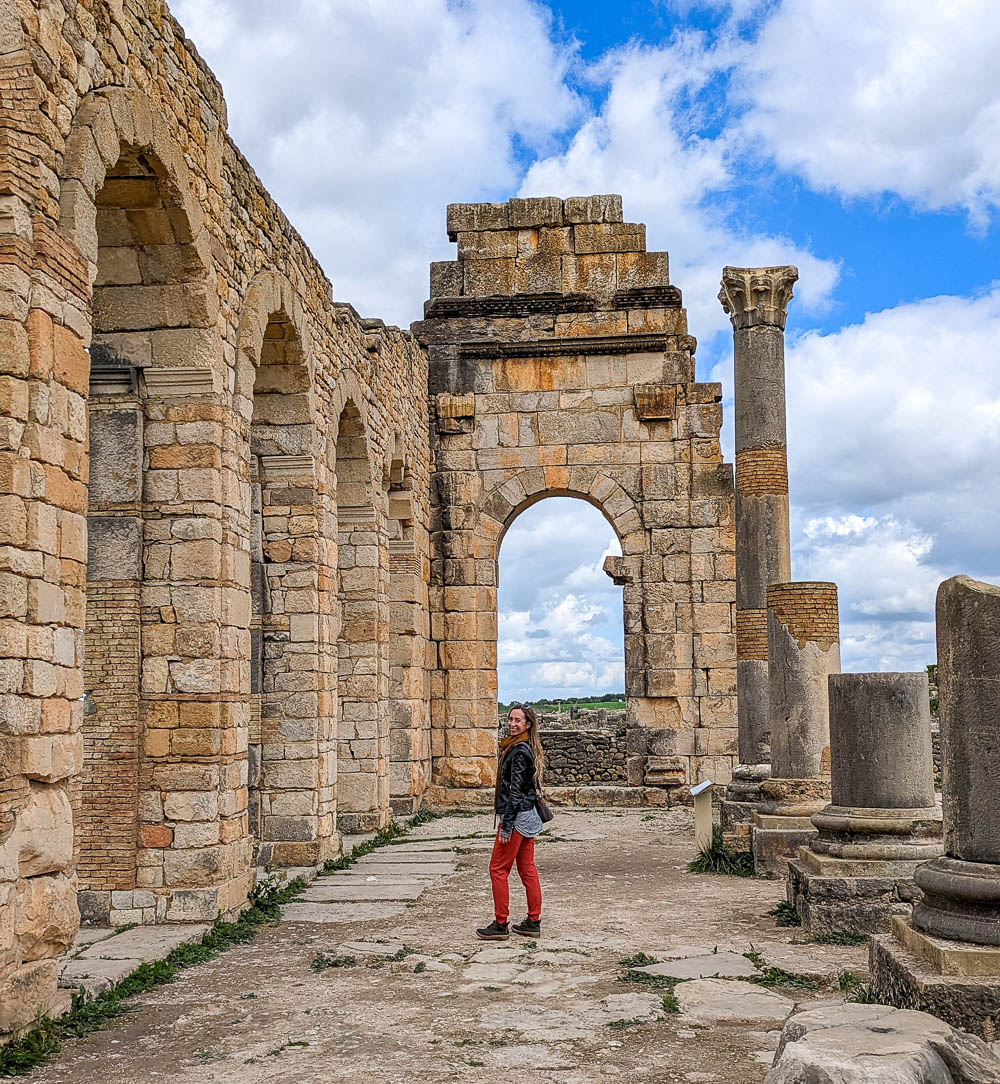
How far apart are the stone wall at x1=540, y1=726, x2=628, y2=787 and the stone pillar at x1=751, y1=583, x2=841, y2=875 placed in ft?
35.0

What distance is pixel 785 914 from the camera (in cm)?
786

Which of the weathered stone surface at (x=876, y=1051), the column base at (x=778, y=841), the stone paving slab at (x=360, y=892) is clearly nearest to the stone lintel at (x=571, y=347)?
the column base at (x=778, y=841)

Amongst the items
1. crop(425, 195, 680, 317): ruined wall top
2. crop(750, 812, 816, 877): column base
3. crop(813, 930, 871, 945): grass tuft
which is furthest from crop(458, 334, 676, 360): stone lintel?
crop(813, 930, 871, 945): grass tuft

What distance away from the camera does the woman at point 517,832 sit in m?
7.43

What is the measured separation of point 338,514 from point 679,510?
5.62 m

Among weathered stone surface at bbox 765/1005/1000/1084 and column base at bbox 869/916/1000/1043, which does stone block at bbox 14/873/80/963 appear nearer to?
weathered stone surface at bbox 765/1005/1000/1084

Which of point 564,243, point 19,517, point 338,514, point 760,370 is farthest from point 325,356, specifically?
point 564,243

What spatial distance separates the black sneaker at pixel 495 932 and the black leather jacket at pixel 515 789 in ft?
1.87

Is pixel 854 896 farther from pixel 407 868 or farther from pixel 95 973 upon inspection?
pixel 407 868

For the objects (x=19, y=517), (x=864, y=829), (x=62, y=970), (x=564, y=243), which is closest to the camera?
(x=19, y=517)

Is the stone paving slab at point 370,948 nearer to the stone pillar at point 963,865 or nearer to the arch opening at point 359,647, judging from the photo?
the stone pillar at point 963,865

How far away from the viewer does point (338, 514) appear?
1312 cm

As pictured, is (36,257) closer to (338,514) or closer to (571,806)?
(338,514)

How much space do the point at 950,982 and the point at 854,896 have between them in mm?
2924
